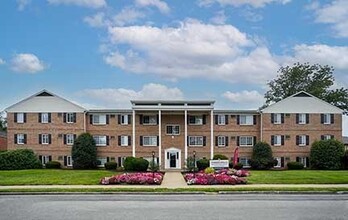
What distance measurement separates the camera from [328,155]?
51031mm

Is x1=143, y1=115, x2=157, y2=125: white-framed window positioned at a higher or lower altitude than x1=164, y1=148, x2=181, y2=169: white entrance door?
higher

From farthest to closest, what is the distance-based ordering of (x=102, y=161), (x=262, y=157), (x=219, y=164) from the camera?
(x=102, y=161) < (x=262, y=157) < (x=219, y=164)

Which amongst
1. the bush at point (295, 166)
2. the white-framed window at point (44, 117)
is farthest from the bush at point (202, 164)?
the white-framed window at point (44, 117)

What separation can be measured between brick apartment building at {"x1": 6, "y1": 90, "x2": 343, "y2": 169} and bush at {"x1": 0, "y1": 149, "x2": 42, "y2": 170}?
2.12 meters

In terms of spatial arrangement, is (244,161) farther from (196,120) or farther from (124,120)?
(124,120)

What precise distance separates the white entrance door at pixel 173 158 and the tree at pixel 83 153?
838 cm

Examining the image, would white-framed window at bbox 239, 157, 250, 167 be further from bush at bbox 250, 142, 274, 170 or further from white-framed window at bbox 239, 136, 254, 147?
white-framed window at bbox 239, 136, 254, 147

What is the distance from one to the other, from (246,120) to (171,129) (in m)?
8.83

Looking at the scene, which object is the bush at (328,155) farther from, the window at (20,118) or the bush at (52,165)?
the window at (20,118)

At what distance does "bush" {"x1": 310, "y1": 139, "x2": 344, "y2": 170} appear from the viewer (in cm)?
5094

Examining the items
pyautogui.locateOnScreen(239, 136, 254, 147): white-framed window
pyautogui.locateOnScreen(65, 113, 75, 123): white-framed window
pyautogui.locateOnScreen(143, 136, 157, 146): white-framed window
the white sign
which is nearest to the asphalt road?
the white sign

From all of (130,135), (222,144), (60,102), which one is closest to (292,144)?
(222,144)

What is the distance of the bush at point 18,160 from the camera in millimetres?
49812

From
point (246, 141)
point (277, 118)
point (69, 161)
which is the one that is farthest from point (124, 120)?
point (277, 118)
